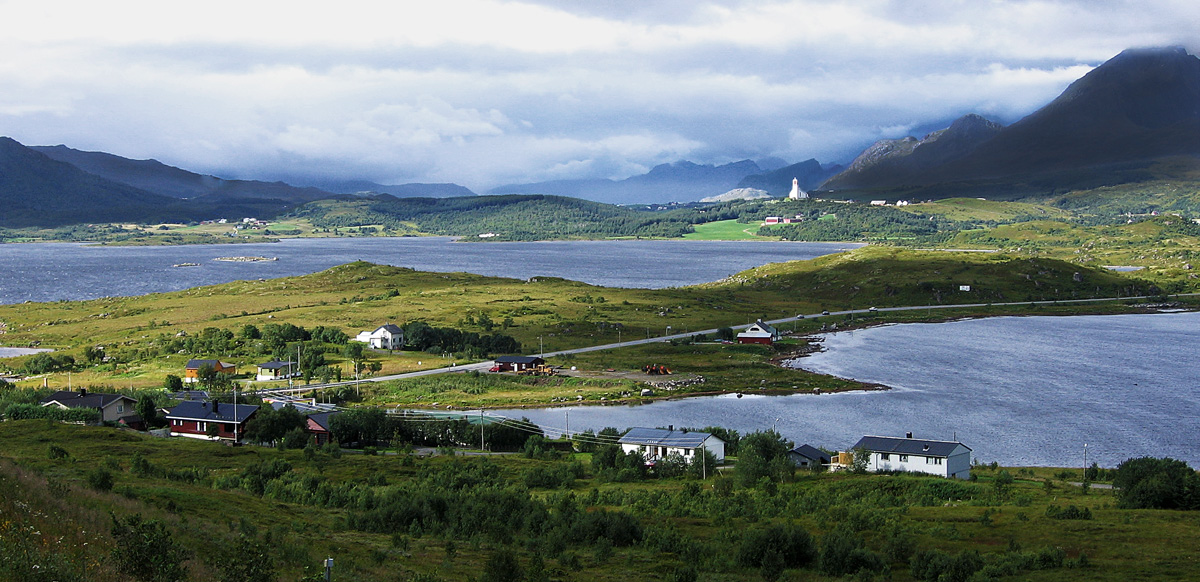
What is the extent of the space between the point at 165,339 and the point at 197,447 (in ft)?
128

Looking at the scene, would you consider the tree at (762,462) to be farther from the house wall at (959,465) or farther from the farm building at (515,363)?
the farm building at (515,363)

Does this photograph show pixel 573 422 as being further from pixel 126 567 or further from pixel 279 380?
pixel 126 567

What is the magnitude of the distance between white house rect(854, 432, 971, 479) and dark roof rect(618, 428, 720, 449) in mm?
6838

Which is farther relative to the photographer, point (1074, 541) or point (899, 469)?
point (899, 469)

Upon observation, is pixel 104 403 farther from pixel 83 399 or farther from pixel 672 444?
pixel 672 444

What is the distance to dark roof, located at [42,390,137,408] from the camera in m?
44.8

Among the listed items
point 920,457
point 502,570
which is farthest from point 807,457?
point 502,570

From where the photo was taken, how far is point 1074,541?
26766mm

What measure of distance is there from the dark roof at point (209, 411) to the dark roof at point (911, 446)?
90.3 ft

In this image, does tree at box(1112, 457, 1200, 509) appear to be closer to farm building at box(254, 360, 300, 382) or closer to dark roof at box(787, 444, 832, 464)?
dark roof at box(787, 444, 832, 464)

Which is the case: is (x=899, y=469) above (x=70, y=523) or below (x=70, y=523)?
below

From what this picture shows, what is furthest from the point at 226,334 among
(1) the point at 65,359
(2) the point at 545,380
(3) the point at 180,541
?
(3) the point at 180,541

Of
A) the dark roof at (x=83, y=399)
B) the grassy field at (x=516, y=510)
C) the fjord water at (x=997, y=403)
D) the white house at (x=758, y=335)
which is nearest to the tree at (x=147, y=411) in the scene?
the dark roof at (x=83, y=399)

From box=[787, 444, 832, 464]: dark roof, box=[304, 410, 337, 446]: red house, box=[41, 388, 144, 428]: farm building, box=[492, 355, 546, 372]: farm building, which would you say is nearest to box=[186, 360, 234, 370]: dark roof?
box=[41, 388, 144, 428]: farm building
